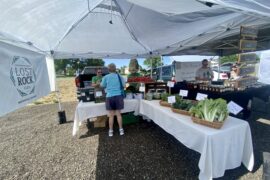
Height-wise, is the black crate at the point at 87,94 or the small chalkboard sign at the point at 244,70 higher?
the small chalkboard sign at the point at 244,70

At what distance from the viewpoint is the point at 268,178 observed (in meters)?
1.57

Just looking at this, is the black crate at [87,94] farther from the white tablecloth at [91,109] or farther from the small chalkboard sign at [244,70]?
the small chalkboard sign at [244,70]

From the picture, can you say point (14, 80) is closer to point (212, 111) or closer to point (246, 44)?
point (212, 111)

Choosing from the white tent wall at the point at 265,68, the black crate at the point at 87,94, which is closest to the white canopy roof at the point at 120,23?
the black crate at the point at 87,94

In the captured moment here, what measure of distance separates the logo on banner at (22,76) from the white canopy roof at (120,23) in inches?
9.2

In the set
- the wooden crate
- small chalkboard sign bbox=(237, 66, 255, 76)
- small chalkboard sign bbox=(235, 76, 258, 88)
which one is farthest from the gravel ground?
small chalkboard sign bbox=(237, 66, 255, 76)

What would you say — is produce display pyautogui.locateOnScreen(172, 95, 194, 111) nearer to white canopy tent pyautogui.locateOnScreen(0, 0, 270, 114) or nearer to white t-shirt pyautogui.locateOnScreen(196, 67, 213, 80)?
white canopy tent pyautogui.locateOnScreen(0, 0, 270, 114)

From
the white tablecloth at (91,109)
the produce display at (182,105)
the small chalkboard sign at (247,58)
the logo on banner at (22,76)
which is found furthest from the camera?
the white tablecloth at (91,109)

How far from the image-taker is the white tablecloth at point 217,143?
1.81 m

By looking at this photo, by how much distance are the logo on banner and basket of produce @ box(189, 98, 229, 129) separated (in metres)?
1.99

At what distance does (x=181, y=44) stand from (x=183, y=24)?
54.6 inches

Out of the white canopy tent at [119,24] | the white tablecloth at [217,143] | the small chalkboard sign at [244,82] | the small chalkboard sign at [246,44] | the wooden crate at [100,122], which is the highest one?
the white canopy tent at [119,24]

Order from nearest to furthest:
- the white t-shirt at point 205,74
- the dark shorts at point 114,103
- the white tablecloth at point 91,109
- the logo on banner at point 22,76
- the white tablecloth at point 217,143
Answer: the logo on banner at point 22,76 → the white tablecloth at point 217,143 → the dark shorts at point 114,103 → the white tablecloth at point 91,109 → the white t-shirt at point 205,74

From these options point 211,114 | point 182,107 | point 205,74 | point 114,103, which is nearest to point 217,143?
point 211,114
